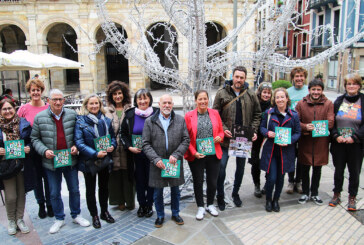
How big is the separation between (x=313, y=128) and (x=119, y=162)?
9.15 feet

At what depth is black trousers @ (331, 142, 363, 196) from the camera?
4.14m

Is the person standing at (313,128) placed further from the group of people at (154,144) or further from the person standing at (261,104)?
the person standing at (261,104)

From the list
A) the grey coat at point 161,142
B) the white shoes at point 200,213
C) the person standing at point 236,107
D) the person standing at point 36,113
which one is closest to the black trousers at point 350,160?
the person standing at point 236,107

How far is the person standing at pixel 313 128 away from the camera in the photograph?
4.18 m

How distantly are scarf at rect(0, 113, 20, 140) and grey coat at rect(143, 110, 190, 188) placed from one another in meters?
1.59

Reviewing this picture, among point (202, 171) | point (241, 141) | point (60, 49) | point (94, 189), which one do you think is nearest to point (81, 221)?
point (94, 189)

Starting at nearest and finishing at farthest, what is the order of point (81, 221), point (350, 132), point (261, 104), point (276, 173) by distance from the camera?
point (81, 221) → point (350, 132) → point (276, 173) → point (261, 104)

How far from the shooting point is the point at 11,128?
356cm

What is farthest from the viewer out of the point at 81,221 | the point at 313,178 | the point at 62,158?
the point at 313,178

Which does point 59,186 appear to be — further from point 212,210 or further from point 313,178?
point 313,178

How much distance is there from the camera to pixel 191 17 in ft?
12.7

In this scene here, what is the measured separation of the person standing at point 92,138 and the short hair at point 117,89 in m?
0.31

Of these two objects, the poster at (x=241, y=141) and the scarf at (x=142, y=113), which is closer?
the scarf at (x=142, y=113)

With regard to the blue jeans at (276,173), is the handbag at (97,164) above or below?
above
